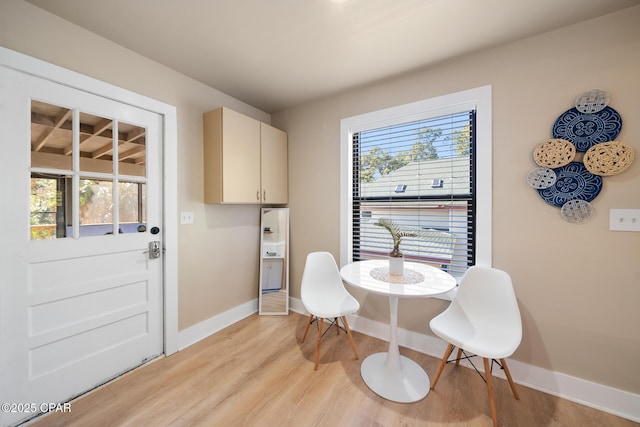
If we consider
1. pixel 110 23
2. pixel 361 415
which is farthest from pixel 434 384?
pixel 110 23

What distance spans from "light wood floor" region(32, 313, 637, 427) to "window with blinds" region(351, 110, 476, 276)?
936 mm

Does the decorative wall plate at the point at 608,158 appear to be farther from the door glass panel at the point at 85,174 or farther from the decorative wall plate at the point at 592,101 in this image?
the door glass panel at the point at 85,174

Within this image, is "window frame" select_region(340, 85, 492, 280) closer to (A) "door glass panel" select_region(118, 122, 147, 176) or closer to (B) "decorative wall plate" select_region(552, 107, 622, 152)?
(B) "decorative wall plate" select_region(552, 107, 622, 152)

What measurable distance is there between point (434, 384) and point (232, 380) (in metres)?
1.48

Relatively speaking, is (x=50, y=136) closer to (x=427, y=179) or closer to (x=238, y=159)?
(x=238, y=159)

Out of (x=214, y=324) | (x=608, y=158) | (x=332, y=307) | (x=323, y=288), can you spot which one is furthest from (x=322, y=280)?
(x=608, y=158)

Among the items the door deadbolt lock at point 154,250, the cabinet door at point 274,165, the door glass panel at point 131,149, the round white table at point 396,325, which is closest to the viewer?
the round white table at point 396,325

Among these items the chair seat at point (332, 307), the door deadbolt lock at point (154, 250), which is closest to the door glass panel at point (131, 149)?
the door deadbolt lock at point (154, 250)

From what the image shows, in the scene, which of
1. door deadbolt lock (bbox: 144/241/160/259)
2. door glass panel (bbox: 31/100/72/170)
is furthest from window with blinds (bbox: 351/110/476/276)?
door glass panel (bbox: 31/100/72/170)

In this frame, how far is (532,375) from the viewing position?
1.72 meters

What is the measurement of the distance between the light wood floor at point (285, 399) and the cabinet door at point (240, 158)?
1453 millimetres

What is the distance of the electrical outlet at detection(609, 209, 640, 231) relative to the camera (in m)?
1.46

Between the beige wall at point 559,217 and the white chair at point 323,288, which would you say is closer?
the beige wall at point 559,217

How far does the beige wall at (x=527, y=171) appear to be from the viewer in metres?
1.48
